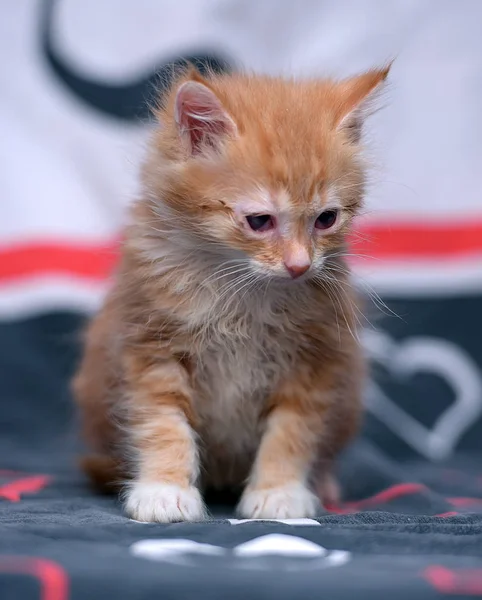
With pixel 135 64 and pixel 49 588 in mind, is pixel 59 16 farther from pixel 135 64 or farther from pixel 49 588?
pixel 49 588

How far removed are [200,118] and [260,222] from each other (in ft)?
0.73

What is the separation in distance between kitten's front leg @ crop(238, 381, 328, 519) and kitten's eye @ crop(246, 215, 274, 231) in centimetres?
35

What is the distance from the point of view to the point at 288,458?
177 cm

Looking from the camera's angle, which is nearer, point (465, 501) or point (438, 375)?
point (465, 501)

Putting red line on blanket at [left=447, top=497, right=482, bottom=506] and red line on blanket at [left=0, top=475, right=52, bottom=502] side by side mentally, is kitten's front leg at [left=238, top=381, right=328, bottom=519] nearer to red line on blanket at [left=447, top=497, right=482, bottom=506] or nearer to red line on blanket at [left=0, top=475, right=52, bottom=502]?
red line on blanket at [left=447, top=497, right=482, bottom=506]

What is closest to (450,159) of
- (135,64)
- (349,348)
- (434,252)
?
(434,252)

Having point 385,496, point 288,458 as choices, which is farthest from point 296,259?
point 385,496

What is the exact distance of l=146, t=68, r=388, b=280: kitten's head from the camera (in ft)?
5.25

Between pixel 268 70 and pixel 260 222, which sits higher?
pixel 268 70

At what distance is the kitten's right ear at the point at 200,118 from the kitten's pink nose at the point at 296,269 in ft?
0.87

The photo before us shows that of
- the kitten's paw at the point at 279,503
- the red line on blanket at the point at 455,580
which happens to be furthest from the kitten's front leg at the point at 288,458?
the red line on blanket at the point at 455,580

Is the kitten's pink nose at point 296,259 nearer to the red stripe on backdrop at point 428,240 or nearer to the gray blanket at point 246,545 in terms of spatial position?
the gray blanket at point 246,545

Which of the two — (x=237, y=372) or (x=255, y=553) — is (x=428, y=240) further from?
(x=255, y=553)

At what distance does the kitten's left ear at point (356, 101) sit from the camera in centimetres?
173
